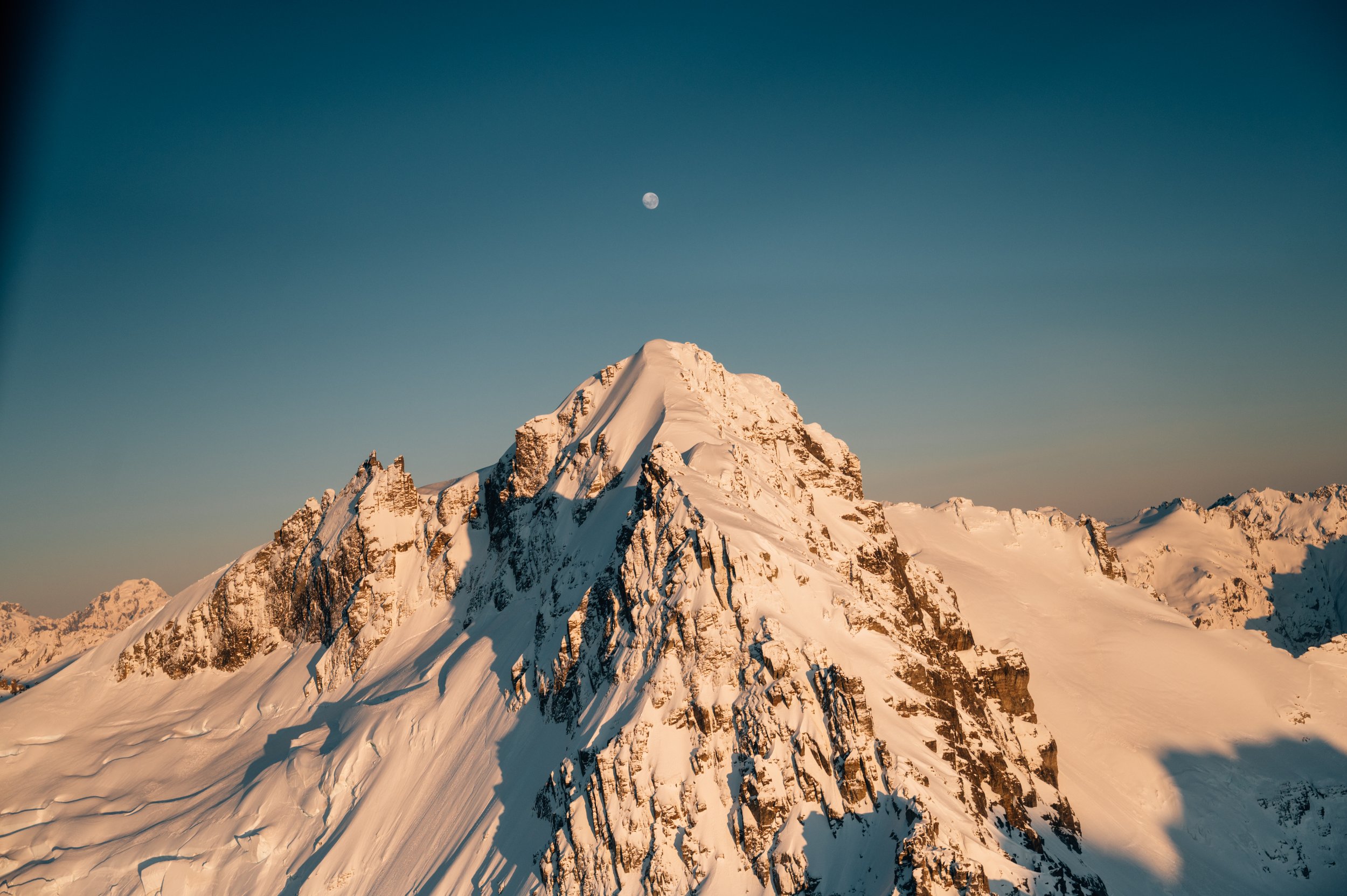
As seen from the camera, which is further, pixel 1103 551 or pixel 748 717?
pixel 1103 551

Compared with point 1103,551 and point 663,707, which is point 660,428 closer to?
point 663,707

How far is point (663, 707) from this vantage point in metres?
72.6

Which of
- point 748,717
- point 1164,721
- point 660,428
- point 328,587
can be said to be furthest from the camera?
point 328,587

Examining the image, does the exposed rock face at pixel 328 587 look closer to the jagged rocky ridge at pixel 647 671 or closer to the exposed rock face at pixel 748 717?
the jagged rocky ridge at pixel 647 671

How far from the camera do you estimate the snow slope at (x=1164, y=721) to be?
10212 centimetres

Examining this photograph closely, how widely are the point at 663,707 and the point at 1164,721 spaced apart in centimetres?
9635

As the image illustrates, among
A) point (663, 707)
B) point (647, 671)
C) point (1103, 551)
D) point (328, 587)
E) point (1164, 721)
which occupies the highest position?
point (1103, 551)

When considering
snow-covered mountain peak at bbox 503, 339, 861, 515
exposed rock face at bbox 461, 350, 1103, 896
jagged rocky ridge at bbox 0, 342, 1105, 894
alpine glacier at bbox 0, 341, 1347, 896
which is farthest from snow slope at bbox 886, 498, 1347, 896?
snow-covered mountain peak at bbox 503, 339, 861, 515

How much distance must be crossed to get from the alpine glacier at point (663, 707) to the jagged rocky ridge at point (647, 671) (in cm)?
42

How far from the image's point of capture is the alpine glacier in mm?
68938

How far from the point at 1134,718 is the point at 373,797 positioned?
368ft

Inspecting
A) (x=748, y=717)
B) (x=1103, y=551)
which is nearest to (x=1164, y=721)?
(x=1103, y=551)

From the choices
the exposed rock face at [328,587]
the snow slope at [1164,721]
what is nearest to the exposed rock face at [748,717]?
the snow slope at [1164,721]

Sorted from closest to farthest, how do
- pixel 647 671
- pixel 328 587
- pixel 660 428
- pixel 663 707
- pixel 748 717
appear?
pixel 748 717 < pixel 663 707 < pixel 647 671 < pixel 660 428 < pixel 328 587
